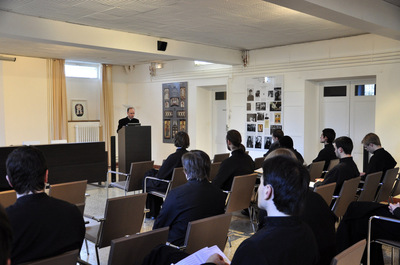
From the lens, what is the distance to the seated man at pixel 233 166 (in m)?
4.80

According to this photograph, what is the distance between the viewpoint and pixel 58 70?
1030cm

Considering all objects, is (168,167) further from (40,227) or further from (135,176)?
(40,227)

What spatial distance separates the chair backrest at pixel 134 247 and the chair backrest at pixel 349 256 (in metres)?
1.00

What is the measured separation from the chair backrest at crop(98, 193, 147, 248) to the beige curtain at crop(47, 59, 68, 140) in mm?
7569

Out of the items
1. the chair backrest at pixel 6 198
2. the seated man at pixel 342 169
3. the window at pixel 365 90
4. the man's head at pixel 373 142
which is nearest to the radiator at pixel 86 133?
the window at pixel 365 90

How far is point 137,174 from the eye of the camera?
5.67m

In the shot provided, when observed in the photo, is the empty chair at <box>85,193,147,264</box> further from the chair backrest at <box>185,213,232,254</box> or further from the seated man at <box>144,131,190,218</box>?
the seated man at <box>144,131,190,218</box>

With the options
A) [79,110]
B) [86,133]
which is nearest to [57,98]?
[79,110]

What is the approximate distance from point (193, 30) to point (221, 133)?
4078 millimetres

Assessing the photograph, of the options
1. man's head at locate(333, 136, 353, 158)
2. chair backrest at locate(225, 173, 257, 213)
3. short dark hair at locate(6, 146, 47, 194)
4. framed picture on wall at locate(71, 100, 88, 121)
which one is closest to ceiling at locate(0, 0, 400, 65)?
man's head at locate(333, 136, 353, 158)

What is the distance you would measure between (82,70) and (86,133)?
1.84 meters

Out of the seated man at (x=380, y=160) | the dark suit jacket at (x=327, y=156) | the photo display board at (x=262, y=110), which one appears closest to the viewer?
the seated man at (x=380, y=160)

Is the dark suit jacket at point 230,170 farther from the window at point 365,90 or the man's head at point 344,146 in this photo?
the window at point 365,90

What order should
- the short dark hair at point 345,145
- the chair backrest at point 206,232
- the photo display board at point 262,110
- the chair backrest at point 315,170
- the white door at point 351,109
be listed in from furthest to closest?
the photo display board at point 262,110, the white door at point 351,109, the chair backrest at point 315,170, the short dark hair at point 345,145, the chair backrest at point 206,232
